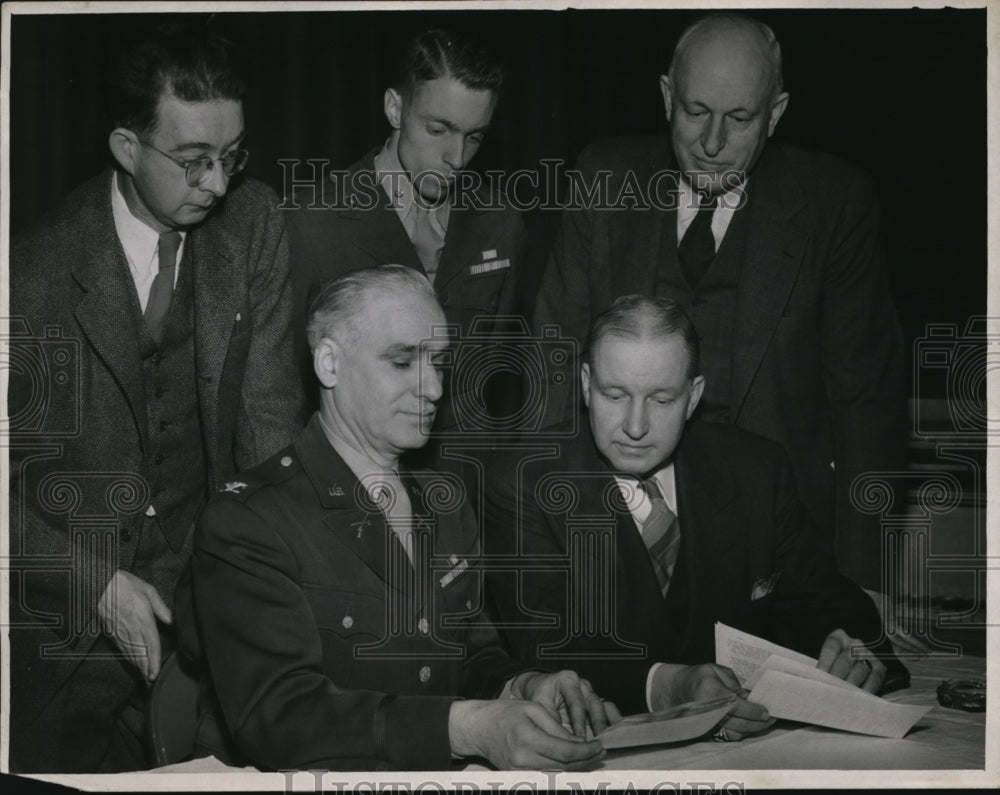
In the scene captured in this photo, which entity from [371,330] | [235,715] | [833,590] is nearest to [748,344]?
[833,590]

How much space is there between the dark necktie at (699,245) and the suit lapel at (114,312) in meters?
1.83

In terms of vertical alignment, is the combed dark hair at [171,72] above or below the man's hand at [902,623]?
above

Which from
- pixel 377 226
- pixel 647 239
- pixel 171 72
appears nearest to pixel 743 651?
pixel 647 239

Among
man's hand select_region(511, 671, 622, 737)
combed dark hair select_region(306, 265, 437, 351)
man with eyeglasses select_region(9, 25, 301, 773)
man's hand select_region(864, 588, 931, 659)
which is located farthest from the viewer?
man's hand select_region(864, 588, 931, 659)

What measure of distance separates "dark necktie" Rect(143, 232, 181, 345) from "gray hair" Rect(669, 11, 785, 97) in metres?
1.78

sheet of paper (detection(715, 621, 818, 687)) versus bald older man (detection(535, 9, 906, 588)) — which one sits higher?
bald older man (detection(535, 9, 906, 588))

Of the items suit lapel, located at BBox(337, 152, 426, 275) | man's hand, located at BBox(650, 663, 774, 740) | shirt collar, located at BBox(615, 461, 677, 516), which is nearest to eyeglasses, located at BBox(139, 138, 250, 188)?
suit lapel, located at BBox(337, 152, 426, 275)

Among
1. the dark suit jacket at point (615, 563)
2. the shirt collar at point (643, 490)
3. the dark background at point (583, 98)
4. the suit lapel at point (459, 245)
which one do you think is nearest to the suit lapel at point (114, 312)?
the dark background at point (583, 98)

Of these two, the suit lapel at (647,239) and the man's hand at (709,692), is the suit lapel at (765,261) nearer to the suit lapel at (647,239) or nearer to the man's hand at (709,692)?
the suit lapel at (647,239)

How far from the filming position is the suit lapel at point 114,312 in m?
4.39

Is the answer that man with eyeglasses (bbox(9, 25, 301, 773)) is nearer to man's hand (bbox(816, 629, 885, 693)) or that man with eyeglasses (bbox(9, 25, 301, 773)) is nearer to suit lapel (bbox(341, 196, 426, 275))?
suit lapel (bbox(341, 196, 426, 275))

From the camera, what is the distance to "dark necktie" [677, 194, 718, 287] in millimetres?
4582

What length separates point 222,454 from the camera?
444cm

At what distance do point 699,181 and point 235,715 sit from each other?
2316mm
